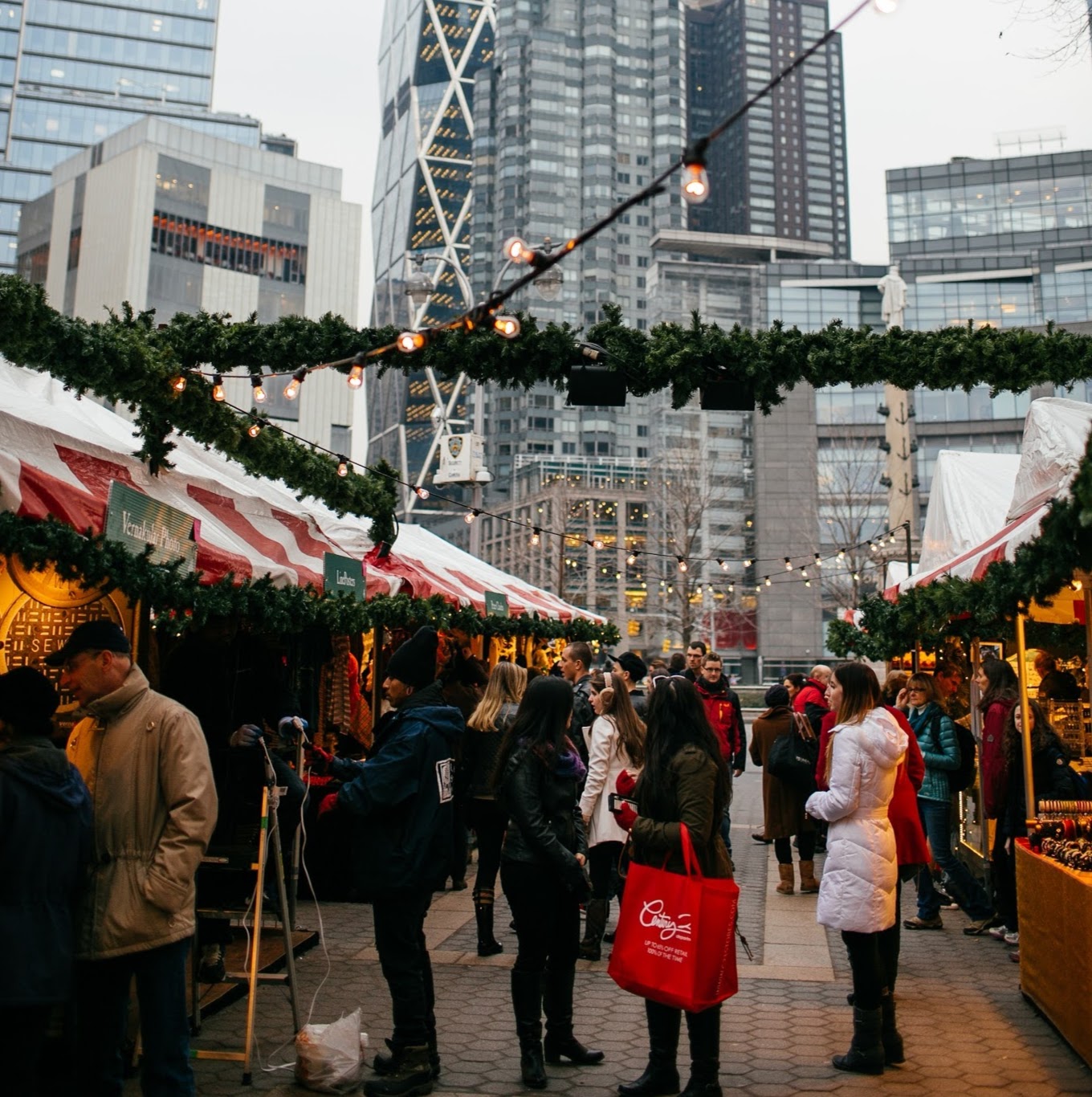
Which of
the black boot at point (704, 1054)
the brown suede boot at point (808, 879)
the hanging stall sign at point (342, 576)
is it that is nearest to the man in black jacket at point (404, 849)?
the black boot at point (704, 1054)

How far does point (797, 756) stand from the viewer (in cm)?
903

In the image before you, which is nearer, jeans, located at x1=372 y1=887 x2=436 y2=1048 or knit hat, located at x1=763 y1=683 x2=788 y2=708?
jeans, located at x1=372 y1=887 x2=436 y2=1048

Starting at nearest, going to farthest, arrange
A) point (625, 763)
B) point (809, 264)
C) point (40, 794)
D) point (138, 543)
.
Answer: point (40, 794), point (138, 543), point (625, 763), point (809, 264)

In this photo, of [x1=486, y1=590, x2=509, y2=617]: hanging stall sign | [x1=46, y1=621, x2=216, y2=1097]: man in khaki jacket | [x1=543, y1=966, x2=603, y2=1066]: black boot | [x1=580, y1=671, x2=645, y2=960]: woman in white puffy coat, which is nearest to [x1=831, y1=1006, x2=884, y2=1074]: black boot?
[x1=543, y1=966, x2=603, y2=1066]: black boot

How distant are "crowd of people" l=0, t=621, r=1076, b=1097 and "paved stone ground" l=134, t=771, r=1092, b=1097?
0.20 metres

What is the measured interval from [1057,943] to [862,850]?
121cm

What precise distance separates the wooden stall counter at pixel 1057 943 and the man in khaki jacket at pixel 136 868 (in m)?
3.88

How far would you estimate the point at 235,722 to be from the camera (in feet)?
23.2

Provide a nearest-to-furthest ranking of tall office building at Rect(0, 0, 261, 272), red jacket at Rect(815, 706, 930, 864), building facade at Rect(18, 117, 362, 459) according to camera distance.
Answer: red jacket at Rect(815, 706, 930, 864)
building facade at Rect(18, 117, 362, 459)
tall office building at Rect(0, 0, 261, 272)

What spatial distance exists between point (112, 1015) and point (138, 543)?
2625 mm

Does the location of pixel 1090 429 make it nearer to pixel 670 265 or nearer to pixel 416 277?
pixel 416 277

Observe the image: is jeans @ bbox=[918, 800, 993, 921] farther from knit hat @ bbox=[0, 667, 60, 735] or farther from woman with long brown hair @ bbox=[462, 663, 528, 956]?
knit hat @ bbox=[0, 667, 60, 735]

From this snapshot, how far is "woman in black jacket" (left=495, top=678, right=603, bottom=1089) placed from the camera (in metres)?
4.83

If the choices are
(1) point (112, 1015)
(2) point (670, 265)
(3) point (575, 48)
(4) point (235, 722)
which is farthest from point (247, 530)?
(3) point (575, 48)
